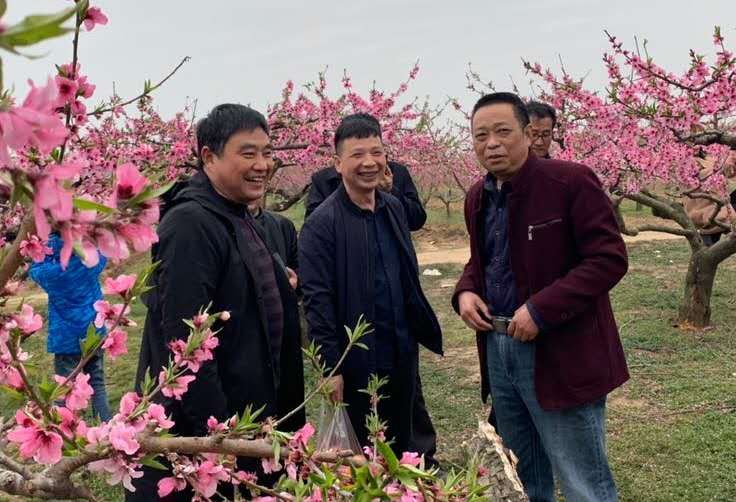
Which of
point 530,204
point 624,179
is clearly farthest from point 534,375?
point 624,179

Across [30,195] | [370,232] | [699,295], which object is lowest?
[699,295]

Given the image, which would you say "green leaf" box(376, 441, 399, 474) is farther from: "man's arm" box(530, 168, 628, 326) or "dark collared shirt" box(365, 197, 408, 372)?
"dark collared shirt" box(365, 197, 408, 372)

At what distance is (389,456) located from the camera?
86 cm

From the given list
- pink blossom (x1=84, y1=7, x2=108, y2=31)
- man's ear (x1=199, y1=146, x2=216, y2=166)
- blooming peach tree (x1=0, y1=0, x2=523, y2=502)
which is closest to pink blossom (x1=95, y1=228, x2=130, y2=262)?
blooming peach tree (x1=0, y1=0, x2=523, y2=502)

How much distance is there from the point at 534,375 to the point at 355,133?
4.55 ft

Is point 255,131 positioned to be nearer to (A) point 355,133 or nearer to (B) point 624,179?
(A) point 355,133

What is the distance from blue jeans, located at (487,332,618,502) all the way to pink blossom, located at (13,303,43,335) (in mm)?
1764

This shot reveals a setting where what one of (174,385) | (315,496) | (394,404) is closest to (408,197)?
(394,404)

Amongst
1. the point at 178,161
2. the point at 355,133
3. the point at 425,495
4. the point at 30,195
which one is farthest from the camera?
the point at 178,161

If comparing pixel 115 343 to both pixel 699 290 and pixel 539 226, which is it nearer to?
pixel 539 226

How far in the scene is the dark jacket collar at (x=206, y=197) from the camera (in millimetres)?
2164

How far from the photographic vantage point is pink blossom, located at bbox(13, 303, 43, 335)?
3.66 feet

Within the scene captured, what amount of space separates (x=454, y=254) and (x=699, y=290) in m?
9.15

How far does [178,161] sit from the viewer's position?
6.34m
